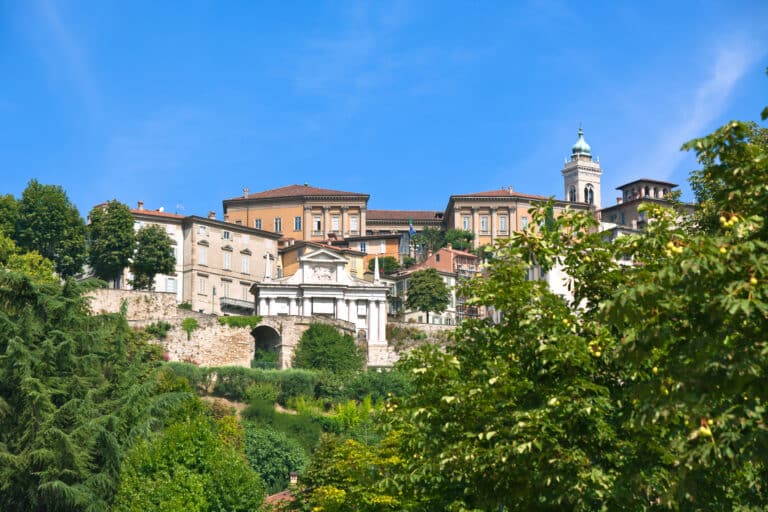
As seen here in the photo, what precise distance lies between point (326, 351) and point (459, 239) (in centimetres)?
4570

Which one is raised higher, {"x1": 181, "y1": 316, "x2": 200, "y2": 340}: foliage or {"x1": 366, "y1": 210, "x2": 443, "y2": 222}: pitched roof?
{"x1": 366, "y1": 210, "x2": 443, "y2": 222}: pitched roof

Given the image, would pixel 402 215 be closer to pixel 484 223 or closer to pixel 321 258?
pixel 484 223

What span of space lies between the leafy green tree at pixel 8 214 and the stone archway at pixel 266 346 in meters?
22.4

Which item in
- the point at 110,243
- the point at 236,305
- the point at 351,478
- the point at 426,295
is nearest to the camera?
the point at 351,478

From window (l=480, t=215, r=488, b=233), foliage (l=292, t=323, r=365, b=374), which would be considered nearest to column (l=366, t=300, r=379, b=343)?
foliage (l=292, t=323, r=365, b=374)

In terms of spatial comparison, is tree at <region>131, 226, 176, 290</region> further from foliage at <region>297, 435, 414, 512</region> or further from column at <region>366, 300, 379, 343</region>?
foliage at <region>297, 435, 414, 512</region>

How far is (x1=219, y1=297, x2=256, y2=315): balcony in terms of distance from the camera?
10204cm

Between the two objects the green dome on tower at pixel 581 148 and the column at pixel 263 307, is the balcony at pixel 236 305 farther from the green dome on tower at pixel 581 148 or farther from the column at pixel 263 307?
the green dome on tower at pixel 581 148

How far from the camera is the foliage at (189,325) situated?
80.9m

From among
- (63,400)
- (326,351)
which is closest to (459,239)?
(326,351)

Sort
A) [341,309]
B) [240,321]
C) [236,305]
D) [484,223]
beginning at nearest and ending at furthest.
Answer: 1. [240,321]
2. [341,309]
3. [236,305]
4. [484,223]

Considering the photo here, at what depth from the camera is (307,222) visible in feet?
406

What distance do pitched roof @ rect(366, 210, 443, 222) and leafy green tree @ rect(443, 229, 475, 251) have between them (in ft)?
34.8

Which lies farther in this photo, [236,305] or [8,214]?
[236,305]
